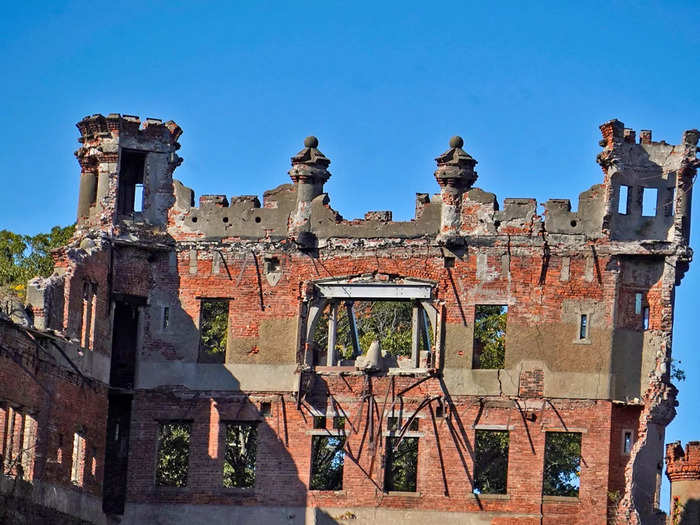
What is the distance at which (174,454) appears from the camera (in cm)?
4847

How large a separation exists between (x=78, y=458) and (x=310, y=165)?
801 centimetres

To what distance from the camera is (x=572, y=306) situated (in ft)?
127

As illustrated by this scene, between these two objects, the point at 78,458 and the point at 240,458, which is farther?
the point at 240,458

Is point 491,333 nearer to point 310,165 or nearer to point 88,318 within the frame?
point 310,165

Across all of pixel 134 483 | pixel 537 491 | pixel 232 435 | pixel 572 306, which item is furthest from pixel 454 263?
pixel 232 435

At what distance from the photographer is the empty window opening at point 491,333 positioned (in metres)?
48.4

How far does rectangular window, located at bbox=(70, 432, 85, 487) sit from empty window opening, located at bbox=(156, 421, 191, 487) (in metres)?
9.24

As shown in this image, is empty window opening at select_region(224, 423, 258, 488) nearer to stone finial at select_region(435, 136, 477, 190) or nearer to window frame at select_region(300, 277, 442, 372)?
window frame at select_region(300, 277, 442, 372)

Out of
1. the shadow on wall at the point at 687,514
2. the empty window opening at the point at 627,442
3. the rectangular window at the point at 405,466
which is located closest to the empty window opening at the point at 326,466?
the rectangular window at the point at 405,466

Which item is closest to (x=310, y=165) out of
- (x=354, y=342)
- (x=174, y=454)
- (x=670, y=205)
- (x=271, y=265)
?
(x=271, y=265)

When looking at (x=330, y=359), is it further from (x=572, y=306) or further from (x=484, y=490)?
(x=484, y=490)

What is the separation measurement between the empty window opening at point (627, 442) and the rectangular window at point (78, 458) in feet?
36.6

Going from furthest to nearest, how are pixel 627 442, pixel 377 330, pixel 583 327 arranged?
1. pixel 377 330
2. pixel 583 327
3. pixel 627 442

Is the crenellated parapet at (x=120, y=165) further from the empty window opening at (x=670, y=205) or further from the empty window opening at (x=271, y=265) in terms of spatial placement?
the empty window opening at (x=670, y=205)
